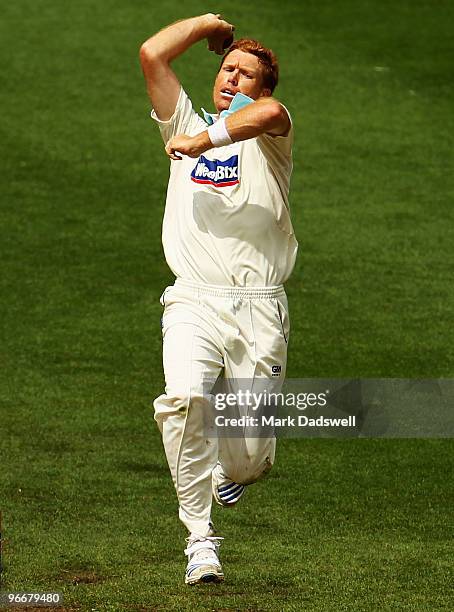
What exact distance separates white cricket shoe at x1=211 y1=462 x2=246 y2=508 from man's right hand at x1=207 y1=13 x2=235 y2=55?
6.35 ft

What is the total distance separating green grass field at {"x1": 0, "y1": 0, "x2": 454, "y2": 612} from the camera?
6.84 meters

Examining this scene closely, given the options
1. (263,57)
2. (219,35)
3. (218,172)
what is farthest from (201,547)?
(219,35)

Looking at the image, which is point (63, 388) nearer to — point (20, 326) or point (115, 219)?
point (20, 326)

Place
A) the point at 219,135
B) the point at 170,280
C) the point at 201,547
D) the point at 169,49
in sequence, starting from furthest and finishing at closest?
the point at 170,280, the point at 169,49, the point at 201,547, the point at 219,135

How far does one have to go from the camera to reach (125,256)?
12.6 m

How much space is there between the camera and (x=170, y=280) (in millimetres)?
12078

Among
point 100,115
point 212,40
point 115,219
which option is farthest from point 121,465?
point 100,115

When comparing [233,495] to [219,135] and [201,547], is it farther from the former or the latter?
[219,135]

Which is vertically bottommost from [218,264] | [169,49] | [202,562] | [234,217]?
[202,562]

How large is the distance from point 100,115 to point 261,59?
9.85 metres

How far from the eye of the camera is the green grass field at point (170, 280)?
22.4 feet

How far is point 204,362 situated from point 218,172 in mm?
858

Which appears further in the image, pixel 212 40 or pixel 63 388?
pixel 63 388

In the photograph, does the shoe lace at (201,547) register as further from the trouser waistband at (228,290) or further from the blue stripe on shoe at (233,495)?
the trouser waistband at (228,290)
